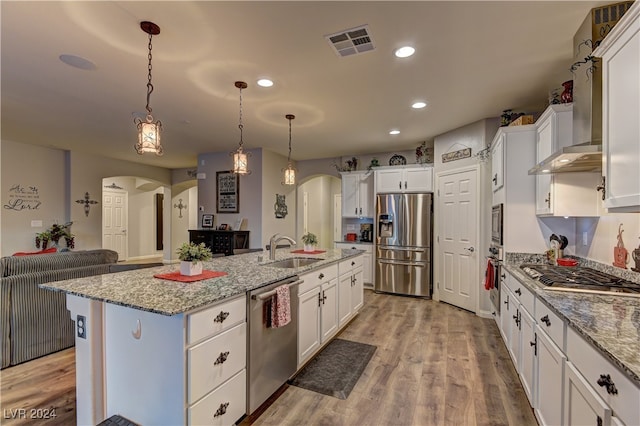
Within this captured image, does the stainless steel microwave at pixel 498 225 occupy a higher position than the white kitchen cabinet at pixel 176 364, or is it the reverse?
the stainless steel microwave at pixel 498 225

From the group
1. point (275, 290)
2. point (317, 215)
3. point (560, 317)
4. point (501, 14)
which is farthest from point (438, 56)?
point (317, 215)

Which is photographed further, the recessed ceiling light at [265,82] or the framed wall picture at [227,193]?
the framed wall picture at [227,193]

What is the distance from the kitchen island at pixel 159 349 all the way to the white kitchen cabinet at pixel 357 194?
4.12m

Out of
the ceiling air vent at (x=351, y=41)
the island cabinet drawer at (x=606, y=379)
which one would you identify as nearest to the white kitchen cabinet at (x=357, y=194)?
the ceiling air vent at (x=351, y=41)

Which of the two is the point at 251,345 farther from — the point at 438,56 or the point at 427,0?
the point at 438,56

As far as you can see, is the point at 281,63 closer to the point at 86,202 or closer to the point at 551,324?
the point at 551,324

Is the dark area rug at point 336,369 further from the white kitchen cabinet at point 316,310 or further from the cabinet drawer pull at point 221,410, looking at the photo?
the cabinet drawer pull at point 221,410

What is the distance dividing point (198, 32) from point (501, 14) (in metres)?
2.05

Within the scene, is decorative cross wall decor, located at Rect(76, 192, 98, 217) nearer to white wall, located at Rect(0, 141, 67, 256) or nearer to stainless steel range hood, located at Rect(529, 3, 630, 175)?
white wall, located at Rect(0, 141, 67, 256)

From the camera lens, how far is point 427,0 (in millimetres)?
1816

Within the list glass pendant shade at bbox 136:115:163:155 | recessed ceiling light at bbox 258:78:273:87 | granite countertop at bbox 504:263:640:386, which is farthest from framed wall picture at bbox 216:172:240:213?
granite countertop at bbox 504:263:640:386

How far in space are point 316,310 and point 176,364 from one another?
149 cm

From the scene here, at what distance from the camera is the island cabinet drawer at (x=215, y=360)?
156 centimetres

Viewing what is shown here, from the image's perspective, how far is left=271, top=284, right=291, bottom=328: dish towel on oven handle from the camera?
2129 mm
